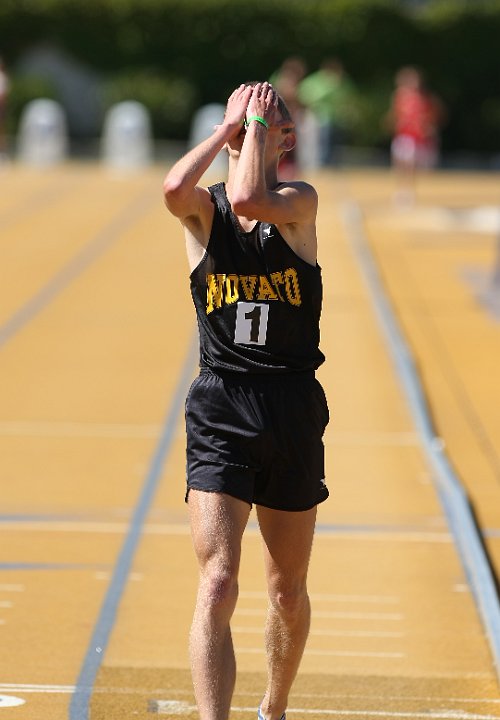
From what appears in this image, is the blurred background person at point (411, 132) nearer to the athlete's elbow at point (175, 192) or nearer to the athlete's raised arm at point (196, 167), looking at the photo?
the athlete's raised arm at point (196, 167)

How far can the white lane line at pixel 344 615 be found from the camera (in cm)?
668

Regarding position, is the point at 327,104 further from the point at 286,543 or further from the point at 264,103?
the point at 286,543

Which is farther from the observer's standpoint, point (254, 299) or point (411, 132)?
point (411, 132)

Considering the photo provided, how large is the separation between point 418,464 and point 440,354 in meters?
4.26

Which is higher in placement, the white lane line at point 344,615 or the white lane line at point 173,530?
the white lane line at point 344,615

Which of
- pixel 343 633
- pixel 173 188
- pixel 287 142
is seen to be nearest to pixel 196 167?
pixel 173 188

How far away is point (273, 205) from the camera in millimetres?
4707

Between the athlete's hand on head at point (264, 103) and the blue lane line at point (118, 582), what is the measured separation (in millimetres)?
2209

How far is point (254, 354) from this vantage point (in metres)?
4.79

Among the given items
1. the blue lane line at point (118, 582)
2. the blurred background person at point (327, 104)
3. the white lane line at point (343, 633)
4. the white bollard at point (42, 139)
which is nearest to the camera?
the blue lane line at point (118, 582)

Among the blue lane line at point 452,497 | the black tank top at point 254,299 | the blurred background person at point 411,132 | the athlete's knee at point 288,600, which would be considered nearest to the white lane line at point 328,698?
the blue lane line at point 452,497

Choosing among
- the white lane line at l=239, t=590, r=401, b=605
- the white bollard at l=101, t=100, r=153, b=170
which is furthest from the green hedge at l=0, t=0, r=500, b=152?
the white lane line at l=239, t=590, r=401, b=605

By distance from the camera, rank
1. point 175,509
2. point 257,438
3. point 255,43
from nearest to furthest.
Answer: point 257,438
point 175,509
point 255,43

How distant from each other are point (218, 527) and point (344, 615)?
2222mm
